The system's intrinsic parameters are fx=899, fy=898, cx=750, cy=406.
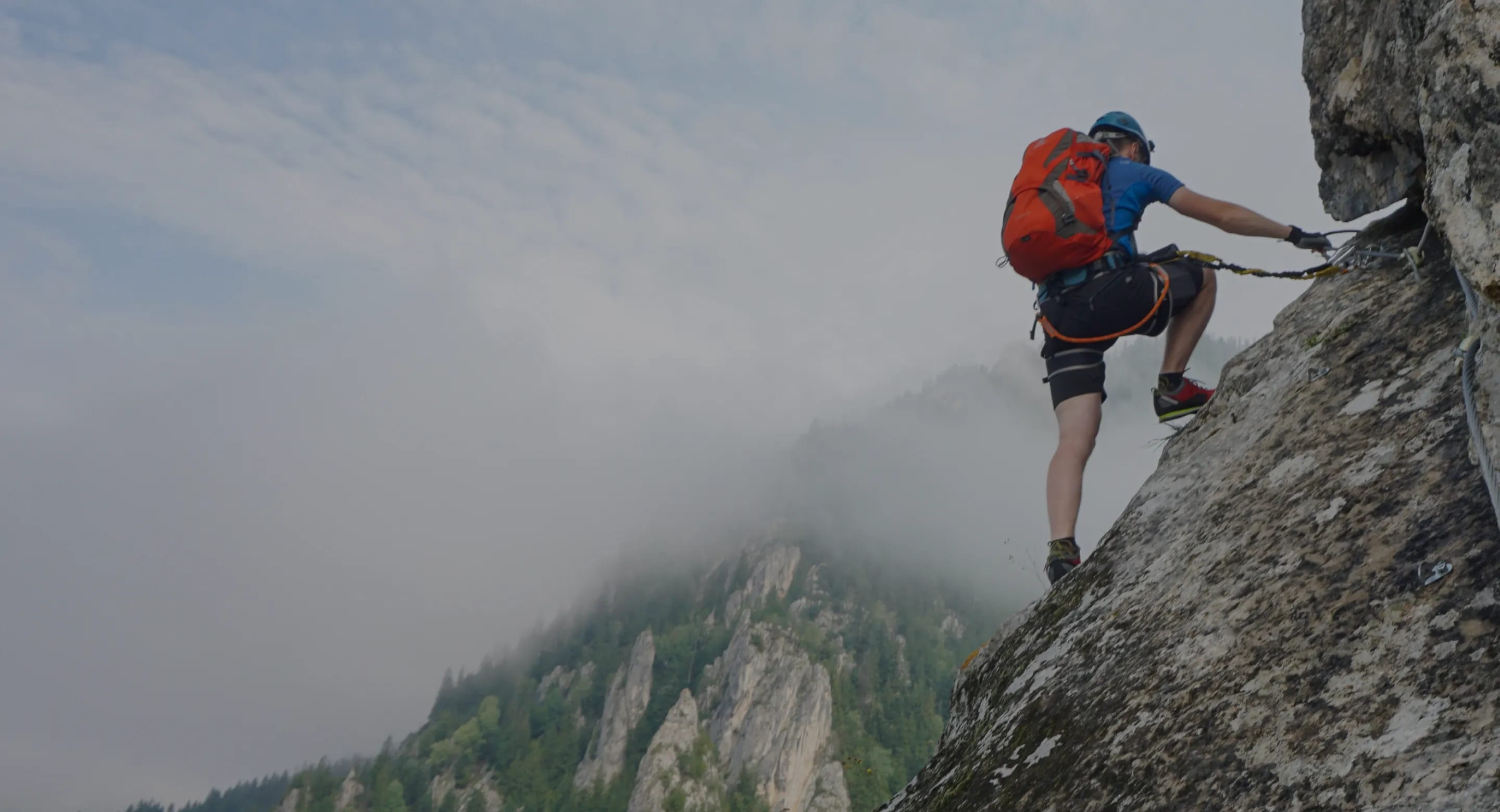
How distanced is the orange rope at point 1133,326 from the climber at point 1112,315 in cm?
1

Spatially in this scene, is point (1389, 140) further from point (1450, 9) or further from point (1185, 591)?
point (1185, 591)

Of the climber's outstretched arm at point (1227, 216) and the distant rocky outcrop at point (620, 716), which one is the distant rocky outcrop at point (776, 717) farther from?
the climber's outstretched arm at point (1227, 216)

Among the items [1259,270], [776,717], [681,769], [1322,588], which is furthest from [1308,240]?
[776,717]

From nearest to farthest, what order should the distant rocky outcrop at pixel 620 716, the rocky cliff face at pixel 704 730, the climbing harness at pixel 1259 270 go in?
the climbing harness at pixel 1259 270, the rocky cliff face at pixel 704 730, the distant rocky outcrop at pixel 620 716

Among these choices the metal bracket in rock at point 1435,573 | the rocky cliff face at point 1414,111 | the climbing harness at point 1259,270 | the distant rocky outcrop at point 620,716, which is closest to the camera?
the metal bracket in rock at point 1435,573

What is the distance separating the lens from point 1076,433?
5742 millimetres

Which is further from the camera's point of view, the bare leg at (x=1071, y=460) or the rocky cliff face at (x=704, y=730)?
the rocky cliff face at (x=704, y=730)

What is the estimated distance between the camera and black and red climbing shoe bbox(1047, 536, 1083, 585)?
18.0 ft

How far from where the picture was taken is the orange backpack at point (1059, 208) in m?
5.64

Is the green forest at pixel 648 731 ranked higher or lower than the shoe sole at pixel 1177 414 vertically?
higher

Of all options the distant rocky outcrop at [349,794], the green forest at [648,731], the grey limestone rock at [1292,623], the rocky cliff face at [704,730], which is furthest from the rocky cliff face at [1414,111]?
the distant rocky outcrop at [349,794]

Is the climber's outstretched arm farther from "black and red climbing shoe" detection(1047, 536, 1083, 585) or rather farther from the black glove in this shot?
"black and red climbing shoe" detection(1047, 536, 1083, 585)

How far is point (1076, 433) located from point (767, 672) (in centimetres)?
15341

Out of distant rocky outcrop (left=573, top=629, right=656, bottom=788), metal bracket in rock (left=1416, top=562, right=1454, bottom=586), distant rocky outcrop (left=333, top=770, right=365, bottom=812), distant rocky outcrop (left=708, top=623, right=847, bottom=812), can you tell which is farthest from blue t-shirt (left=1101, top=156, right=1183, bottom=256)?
distant rocky outcrop (left=333, top=770, right=365, bottom=812)
